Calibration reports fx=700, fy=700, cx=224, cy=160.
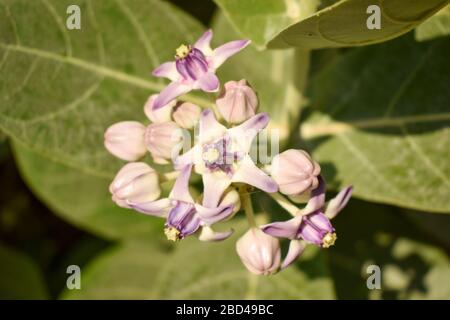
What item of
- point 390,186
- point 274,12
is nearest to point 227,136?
point 274,12

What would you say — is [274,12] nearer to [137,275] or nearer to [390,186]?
[390,186]

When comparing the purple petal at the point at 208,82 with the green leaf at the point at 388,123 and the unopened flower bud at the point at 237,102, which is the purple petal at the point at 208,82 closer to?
the unopened flower bud at the point at 237,102

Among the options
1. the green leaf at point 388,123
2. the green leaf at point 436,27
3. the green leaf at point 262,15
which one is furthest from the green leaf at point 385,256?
the green leaf at point 262,15

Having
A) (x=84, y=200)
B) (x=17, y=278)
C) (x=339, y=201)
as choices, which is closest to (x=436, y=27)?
(x=339, y=201)

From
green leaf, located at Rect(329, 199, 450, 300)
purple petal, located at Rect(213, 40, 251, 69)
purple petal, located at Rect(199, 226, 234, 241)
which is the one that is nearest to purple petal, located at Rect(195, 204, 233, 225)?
purple petal, located at Rect(199, 226, 234, 241)

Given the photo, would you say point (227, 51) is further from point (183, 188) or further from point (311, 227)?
point (311, 227)

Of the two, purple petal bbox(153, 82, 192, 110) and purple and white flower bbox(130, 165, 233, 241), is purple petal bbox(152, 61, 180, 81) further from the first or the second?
purple and white flower bbox(130, 165, 233, 241)

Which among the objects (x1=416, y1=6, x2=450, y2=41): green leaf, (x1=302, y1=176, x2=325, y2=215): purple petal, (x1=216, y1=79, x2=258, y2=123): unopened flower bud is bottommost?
(x1=302, y1=176, x2=325, y2=215): purple petal
